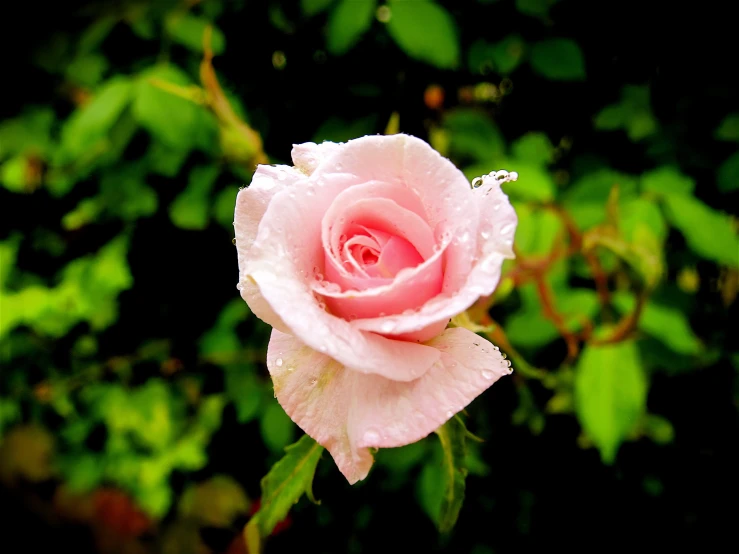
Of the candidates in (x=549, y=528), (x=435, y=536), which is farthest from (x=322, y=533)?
(x=549, y=528)

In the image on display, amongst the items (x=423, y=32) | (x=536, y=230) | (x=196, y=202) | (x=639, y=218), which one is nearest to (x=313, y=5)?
(x=423, y=32)

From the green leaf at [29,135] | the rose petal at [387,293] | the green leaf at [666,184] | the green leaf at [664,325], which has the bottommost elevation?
the green leaf at [29,135]

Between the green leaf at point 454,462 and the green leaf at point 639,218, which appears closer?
the green leaf at point 454,462

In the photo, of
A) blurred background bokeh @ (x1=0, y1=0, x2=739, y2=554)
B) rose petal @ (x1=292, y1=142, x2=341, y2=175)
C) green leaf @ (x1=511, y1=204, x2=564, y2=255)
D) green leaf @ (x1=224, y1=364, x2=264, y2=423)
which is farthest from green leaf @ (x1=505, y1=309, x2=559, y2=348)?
rose petal @ (x1=292, y1=142, x2=341, y2=175)

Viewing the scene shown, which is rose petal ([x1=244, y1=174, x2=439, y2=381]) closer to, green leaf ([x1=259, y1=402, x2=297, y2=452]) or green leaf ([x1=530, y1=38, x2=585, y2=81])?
green leaf ([x1=259, y1=402, x2=297, y2=452])

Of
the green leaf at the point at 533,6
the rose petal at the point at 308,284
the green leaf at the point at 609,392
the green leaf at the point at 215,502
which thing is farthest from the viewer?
the green leaf at the point at 215,502

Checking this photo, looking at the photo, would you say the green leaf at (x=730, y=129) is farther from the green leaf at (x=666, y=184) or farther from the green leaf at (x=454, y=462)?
the green leaf at (x=454, y=462)

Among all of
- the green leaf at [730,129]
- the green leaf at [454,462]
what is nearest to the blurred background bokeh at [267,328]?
the green leaf at [730,129]
